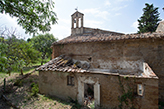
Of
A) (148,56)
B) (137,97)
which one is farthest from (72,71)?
(148,56)

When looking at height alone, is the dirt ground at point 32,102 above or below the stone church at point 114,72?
below

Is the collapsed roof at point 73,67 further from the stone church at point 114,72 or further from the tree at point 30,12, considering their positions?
the tree at point 30,12

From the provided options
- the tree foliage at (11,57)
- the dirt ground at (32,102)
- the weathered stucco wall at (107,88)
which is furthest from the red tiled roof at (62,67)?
the dirt ground at (32,102)

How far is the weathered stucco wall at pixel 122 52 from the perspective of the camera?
6.14 m

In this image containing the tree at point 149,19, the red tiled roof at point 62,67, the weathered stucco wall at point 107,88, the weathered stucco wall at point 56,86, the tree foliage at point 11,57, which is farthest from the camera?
the tree at point 149,19

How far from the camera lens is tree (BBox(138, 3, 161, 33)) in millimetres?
19375

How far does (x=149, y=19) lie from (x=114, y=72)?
21225 millimetres

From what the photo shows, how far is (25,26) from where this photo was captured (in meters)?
5.67

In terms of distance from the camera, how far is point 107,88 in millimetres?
5359

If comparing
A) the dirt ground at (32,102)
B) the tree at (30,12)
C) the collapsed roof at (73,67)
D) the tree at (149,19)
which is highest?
the tree at (149,19)

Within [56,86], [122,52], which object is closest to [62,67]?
[56,86]

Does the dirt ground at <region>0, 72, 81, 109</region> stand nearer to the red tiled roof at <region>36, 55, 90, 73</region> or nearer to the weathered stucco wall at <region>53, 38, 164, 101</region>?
the red tiled roof at <region>36, 55, 90, 73</region>

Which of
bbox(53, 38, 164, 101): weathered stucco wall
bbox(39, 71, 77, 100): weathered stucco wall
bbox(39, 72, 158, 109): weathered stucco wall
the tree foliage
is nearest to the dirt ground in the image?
bbox(39, 71, 77, 100): weathered stucco wall

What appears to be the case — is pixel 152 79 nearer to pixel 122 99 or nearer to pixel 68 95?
pixel 122 99
